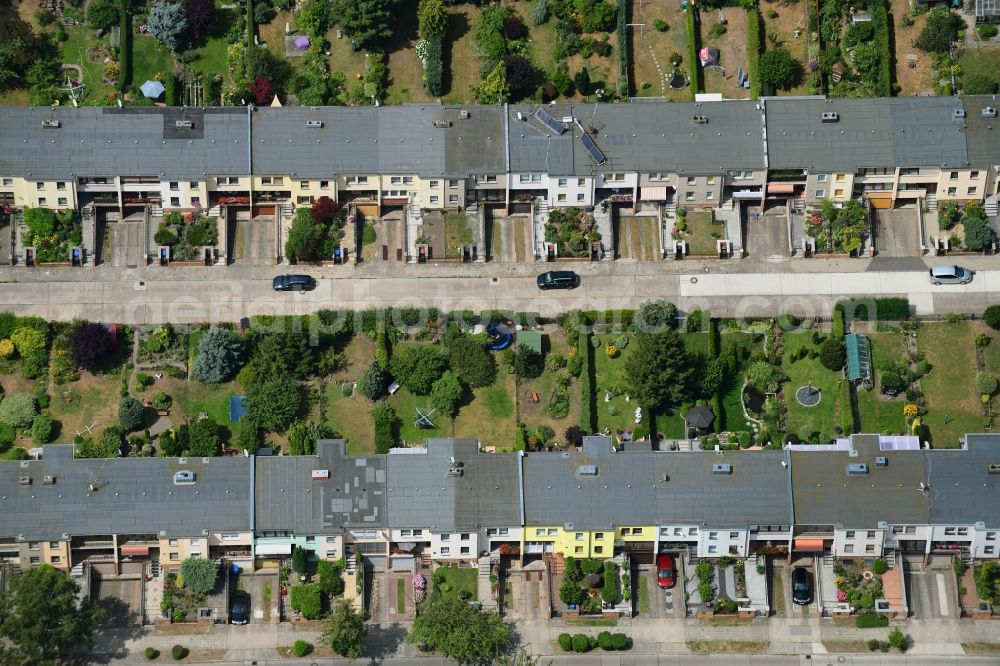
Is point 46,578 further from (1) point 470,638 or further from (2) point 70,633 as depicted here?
(1) point 470,638

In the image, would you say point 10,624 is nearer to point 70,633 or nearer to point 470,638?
point 70,633

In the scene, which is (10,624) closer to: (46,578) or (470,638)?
(46,578)

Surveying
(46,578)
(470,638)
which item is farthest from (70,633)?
(470,638)

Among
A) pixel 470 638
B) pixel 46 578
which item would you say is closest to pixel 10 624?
pixel 46 578
